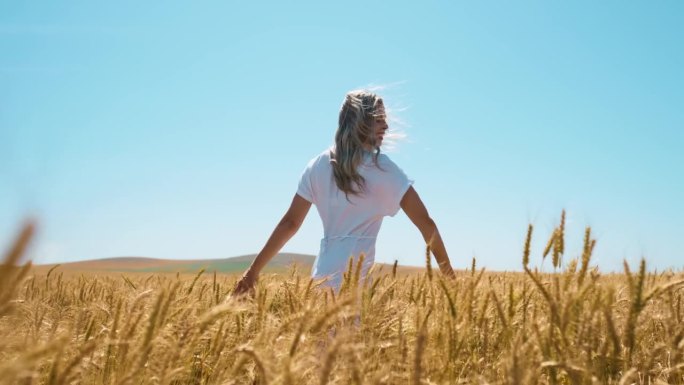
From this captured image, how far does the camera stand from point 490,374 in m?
1.61

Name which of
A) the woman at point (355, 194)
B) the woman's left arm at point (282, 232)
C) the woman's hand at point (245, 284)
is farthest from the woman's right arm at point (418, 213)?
the woman's hand at point (245, 284)

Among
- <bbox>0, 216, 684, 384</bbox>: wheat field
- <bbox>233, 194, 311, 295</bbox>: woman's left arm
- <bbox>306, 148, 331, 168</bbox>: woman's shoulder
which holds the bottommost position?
<bbox>0, 216, 684, 384</bbox>: wheat field

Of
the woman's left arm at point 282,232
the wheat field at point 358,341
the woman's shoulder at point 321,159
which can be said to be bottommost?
the wheat field at point 358,341

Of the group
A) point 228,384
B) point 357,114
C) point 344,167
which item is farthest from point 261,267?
point 228,384

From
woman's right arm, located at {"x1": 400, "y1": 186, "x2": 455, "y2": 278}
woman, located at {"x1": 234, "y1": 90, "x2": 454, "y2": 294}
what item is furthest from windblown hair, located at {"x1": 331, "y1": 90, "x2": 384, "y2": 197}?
woman's right arm, located at {"x1": 400, "y1": 186, "x2": 455, "y2": 278}

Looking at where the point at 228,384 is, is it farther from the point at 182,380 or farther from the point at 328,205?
the point at 328,205

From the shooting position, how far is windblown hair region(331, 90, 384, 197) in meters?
3.25

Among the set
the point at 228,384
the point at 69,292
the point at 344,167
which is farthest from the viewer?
the point at 69,292

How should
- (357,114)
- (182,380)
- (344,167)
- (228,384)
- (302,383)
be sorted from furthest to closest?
(357,114) < (344,167) < (182,380) < (302,383) < (228,384)

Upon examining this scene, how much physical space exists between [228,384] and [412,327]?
74 cm

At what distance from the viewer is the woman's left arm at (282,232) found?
323 cm

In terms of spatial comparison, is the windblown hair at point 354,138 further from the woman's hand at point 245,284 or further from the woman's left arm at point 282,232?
the woman's hand at point 245,284

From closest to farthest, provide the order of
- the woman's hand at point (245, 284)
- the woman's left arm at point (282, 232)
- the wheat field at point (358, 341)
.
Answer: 1. the wheat field at point (358, 341)
2. the woman's hand at point (245, 284)
3. the woman's left arm at point (282, 232)

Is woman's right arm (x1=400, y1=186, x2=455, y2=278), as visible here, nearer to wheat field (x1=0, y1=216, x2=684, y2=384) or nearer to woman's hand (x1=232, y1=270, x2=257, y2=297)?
woman's hand (x1=232, y1=270, x2=257, y2=297)
